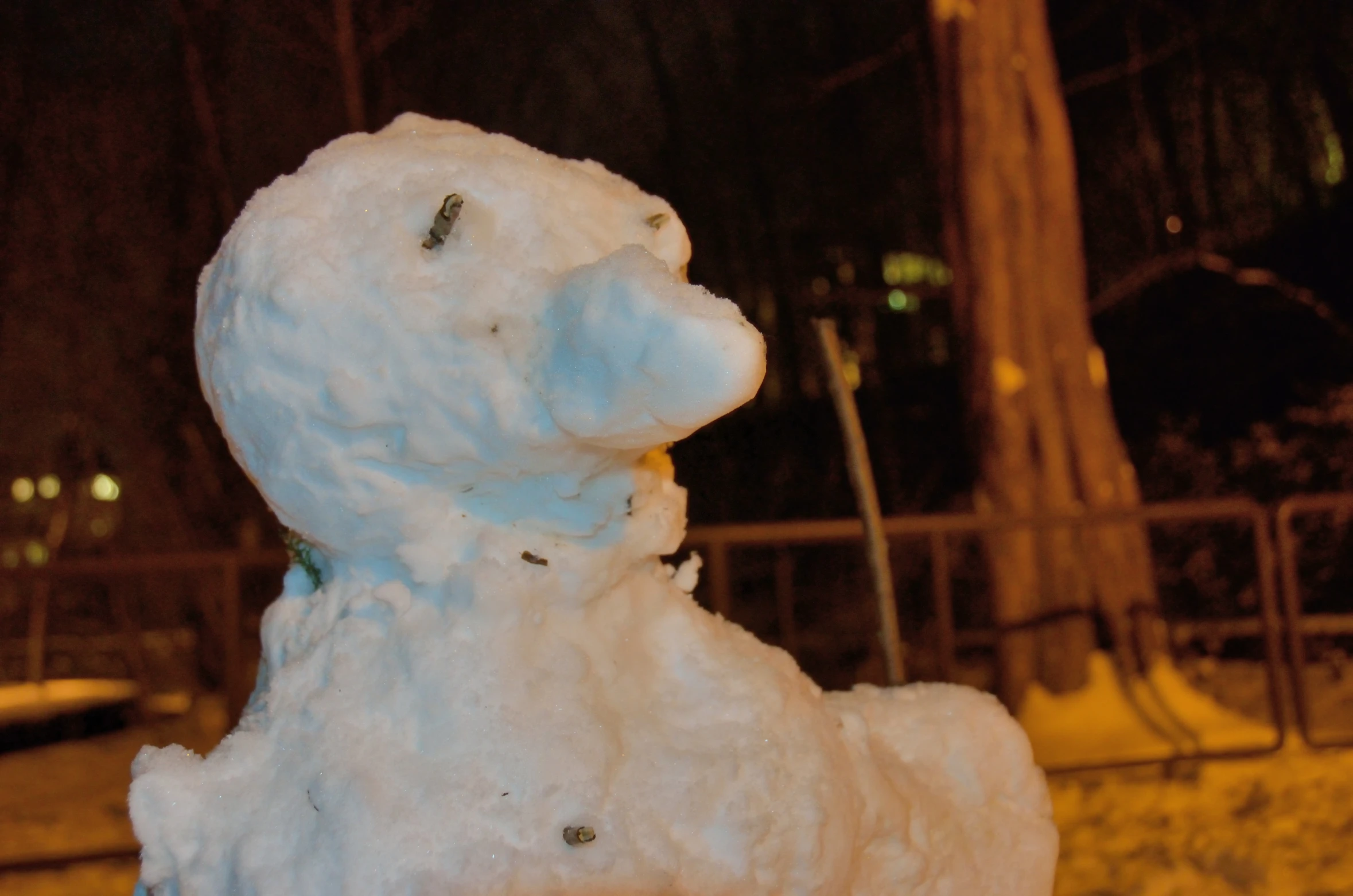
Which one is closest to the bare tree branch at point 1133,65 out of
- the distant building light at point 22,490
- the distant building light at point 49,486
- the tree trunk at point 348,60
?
the tree trunk at point 348,60

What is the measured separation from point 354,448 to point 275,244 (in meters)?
0.35

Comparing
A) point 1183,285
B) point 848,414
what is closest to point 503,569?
point 848,414

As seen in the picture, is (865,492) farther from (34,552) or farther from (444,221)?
(34,552)

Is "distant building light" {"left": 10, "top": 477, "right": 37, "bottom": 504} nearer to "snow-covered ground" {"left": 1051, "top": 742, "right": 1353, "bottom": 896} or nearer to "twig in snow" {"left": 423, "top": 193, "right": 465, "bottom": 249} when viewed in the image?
"snow-covered ground" {"left": 1051, "top": 742, "right": 1353, "bottom": 896}

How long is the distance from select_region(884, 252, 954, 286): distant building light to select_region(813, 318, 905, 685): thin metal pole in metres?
12.1

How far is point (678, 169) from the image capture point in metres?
13.9

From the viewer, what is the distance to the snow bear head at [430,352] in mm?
1565

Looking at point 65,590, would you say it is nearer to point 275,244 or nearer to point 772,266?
point 772,266

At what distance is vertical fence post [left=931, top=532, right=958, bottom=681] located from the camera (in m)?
5.16

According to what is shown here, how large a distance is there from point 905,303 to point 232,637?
11436mm

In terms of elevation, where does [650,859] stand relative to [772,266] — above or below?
→ below

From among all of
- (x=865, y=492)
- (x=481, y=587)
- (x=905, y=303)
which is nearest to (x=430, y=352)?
(x=481, y=587)

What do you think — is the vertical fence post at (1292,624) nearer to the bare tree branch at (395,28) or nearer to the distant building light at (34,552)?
the bare tree branch at (395,28)

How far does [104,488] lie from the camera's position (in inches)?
472
